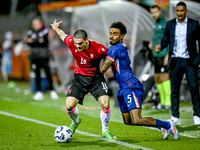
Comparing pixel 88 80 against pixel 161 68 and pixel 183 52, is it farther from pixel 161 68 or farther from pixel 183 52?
pixel 161 68

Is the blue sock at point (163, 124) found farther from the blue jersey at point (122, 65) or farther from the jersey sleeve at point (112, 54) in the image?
the jersey sleeve at point (112, 54)

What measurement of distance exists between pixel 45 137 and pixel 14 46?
15112 mm

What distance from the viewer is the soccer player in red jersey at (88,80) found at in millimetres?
5750

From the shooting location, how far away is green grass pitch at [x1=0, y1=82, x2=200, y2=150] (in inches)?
205

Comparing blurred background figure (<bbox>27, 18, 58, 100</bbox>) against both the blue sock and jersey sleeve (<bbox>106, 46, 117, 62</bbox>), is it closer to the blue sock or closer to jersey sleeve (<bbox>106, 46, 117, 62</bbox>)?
jersey sleeve (<bbox>106, 46, 117, 62</bbox>)

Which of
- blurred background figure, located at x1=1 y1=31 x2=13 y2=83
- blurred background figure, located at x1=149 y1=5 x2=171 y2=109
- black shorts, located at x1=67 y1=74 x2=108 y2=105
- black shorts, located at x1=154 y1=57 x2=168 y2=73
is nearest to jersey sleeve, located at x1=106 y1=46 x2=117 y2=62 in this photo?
black shorts, located at x1=67 y1=74 x2=108 y2=105

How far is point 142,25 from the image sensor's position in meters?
13.2

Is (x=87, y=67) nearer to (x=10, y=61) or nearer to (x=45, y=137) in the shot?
(x=45, y=137)

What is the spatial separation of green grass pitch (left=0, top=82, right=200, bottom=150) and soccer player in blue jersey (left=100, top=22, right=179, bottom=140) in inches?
12.4

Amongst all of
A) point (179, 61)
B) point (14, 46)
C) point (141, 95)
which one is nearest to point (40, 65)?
point (179, 61)

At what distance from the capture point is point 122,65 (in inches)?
213

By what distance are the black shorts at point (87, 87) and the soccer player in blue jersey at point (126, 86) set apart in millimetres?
452

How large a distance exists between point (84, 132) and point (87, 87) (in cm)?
91

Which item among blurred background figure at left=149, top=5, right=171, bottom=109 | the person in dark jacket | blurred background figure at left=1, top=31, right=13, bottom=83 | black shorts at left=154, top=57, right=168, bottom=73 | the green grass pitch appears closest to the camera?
the green grass pitch
